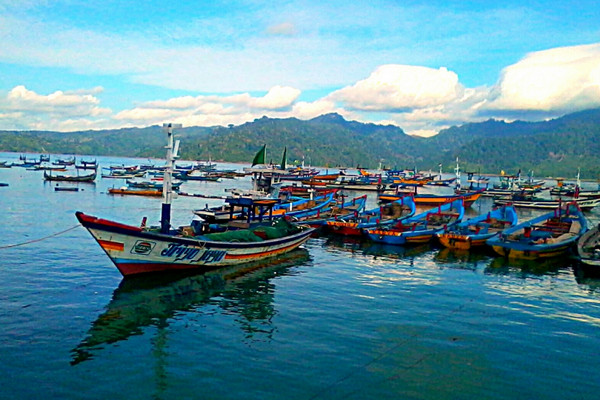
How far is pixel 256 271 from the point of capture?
28000mm

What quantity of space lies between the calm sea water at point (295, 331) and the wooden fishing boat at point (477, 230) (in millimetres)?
5983

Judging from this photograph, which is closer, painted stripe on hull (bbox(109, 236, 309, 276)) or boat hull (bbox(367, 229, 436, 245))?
painted stripe on hull (bbox(109, 236, 309, 276))

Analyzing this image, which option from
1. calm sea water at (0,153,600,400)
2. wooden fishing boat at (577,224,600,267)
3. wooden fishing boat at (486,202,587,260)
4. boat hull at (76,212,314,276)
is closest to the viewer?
calm sea water at (0,153,600,400)

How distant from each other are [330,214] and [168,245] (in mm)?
29249

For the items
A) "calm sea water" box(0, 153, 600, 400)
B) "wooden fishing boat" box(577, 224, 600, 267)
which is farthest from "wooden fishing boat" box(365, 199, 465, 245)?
"wooden fishing boat" box(577, 224, 600, 267)

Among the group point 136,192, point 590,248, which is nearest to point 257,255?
point 590,248

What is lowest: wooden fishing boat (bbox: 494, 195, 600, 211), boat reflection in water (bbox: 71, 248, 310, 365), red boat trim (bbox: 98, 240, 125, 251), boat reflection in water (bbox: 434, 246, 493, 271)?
boat reflection in water (bbox: 71, 248, 310, 365)

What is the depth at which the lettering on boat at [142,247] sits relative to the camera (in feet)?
76.0

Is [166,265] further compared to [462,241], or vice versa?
[462,241]

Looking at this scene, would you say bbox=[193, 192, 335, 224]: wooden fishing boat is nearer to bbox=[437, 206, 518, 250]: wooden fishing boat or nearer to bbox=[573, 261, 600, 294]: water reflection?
bbox=[437, 206, 518, 250]: wooden fishing boat

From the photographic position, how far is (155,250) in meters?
23.7

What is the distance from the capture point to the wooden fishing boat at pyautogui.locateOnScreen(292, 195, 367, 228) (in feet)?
149

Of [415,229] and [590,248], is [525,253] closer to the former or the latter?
[590,248]

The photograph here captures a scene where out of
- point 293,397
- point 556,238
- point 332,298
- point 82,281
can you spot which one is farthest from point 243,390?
point 556,238
